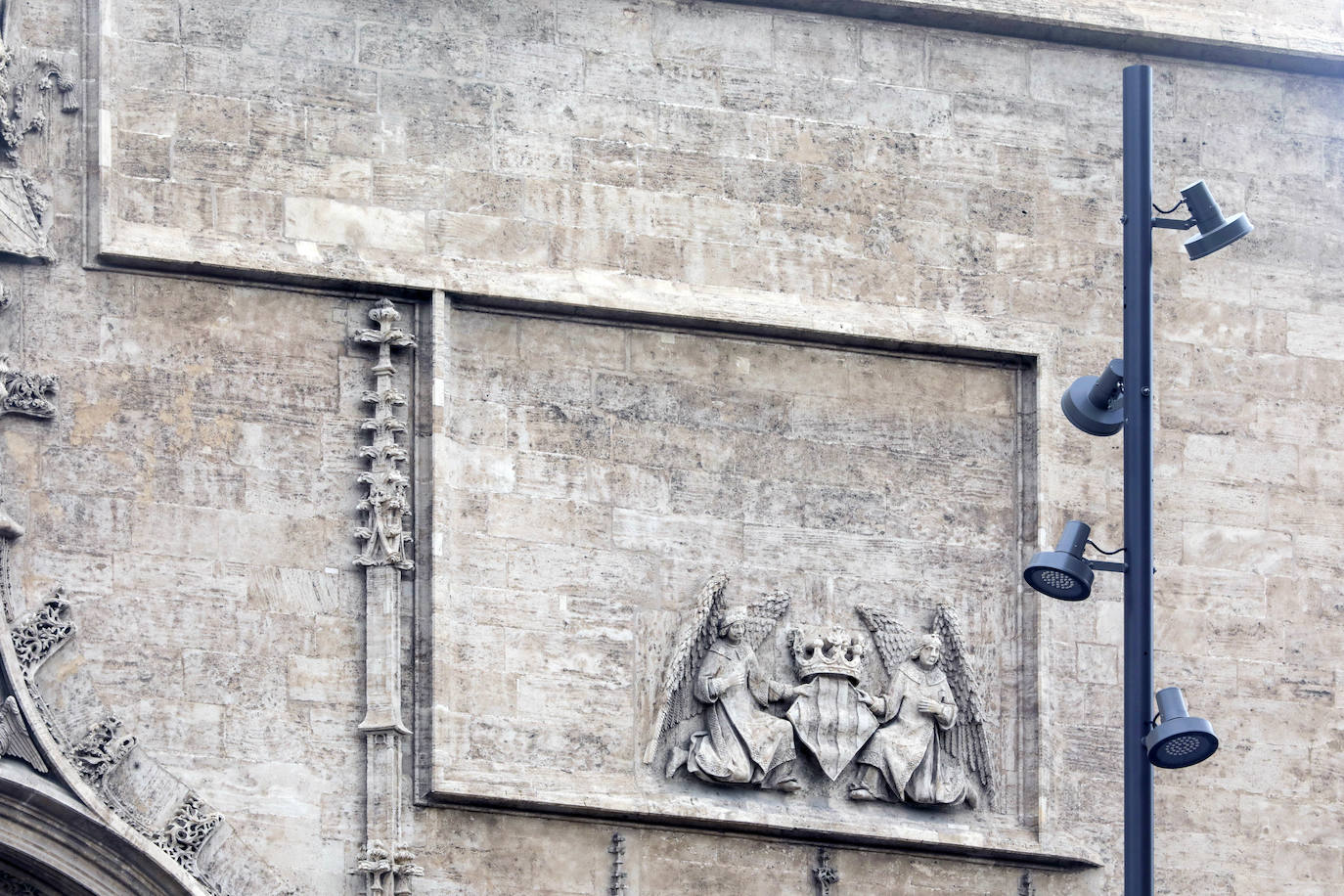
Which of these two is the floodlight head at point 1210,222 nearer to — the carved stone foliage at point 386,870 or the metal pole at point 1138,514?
the metal pole at point 1138,514

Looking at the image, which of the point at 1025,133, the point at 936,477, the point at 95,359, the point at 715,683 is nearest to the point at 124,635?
the point at 95,359

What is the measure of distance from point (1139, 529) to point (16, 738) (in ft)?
21.5

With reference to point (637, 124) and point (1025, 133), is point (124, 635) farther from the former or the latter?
point (1025, 133)

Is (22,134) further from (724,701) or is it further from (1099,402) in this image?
(1099,402)

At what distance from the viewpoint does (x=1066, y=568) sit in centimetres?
1524

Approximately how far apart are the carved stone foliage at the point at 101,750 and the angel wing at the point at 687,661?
278 cm

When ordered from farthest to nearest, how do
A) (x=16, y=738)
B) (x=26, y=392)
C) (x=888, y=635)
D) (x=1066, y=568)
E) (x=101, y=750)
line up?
(x=888, y=635)
(x=26, y=392)
(x=101, y=750)
(x=16, y=738)
(x=1066, y=568)

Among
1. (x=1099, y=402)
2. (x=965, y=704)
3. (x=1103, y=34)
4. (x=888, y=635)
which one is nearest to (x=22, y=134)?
(x=888, y=635)

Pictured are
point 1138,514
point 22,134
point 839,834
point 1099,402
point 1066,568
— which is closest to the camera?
point 1138,514

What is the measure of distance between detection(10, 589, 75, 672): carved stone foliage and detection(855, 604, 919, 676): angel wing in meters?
4.29

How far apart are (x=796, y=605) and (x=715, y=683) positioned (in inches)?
29.8

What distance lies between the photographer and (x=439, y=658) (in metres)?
A: 19.7

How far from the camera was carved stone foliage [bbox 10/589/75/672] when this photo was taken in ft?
62.7

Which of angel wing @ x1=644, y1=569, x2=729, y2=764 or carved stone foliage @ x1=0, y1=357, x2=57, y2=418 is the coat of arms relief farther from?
carved stone foliage @ x1=0, y1=357, x2=57, y2=418
